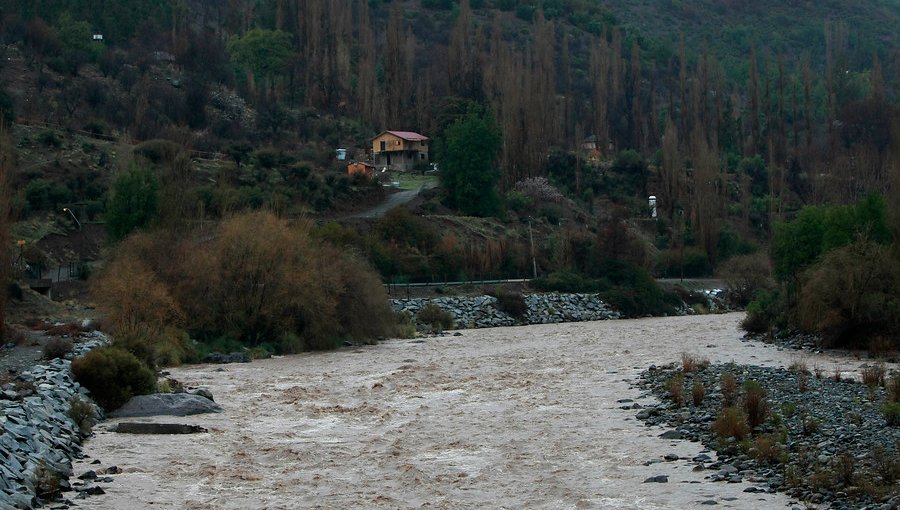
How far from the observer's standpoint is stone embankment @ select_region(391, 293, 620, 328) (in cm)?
6122

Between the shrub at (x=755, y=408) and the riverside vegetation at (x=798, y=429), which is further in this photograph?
the shrub at (x=755, y=408)

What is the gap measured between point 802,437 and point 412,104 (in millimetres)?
91659

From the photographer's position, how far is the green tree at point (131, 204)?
55969 millimetres

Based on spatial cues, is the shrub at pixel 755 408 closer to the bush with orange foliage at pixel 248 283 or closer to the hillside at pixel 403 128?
the bush with orange foliage at pixel 248 283

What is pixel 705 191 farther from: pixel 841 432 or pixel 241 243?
pixel 841 432

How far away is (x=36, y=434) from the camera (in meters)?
19.7

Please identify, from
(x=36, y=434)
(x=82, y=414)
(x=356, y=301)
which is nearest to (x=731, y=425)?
(x=36, y=434)

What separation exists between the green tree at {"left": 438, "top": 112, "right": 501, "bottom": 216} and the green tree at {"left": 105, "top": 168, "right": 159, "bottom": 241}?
30308 mm

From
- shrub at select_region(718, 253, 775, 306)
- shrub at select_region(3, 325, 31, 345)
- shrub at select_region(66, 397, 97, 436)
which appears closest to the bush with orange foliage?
shrub at select_region(3, 325, 31, 345)

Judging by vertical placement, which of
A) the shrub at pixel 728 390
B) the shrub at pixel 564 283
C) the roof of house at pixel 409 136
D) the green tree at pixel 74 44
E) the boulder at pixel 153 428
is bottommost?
the shrub at pixel 564 283

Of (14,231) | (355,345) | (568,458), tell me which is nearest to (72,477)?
A: (568,458)

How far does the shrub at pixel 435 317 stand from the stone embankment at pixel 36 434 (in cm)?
3180

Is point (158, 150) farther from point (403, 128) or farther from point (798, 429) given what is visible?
point (798, 429)

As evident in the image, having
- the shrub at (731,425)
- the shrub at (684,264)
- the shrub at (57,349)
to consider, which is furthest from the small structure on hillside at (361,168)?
the shrub at (731,425)
